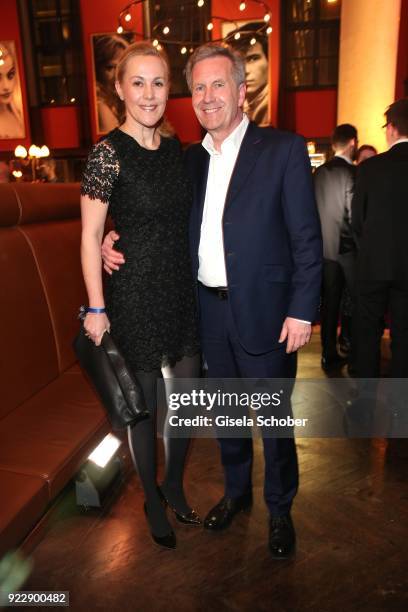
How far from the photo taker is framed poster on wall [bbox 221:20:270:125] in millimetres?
10805

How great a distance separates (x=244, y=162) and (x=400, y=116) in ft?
4.89

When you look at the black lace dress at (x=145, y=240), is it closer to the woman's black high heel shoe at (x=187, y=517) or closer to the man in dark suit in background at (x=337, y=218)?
the woman's black high heel shoe at (x=187, y=517)

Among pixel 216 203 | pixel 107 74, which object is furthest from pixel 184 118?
pixel 216 203

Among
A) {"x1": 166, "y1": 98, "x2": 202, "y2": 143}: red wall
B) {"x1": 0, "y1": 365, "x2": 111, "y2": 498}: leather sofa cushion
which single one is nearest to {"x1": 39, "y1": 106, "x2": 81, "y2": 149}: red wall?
{"x1": 166, "y1": 98, "x2": 202, "y2": 143}: red wall

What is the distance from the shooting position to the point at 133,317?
72.4 inches

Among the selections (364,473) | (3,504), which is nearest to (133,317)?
(3,504)

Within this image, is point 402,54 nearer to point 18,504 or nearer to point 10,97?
point 18,504

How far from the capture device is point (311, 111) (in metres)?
11.5

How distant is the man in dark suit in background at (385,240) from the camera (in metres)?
2.85

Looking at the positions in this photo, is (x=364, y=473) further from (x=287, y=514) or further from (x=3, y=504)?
(x=3, y=504)

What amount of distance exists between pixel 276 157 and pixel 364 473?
177 cm

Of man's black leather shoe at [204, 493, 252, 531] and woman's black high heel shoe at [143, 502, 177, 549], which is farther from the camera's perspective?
man's black leather shoe at [204, 493, 252, 531]

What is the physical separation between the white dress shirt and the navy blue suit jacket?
0.21 feet

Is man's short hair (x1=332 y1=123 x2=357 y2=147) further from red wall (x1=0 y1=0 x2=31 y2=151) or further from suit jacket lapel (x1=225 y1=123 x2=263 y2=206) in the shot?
red wall (x1=0 y1=0 x2=31 y2=151)
